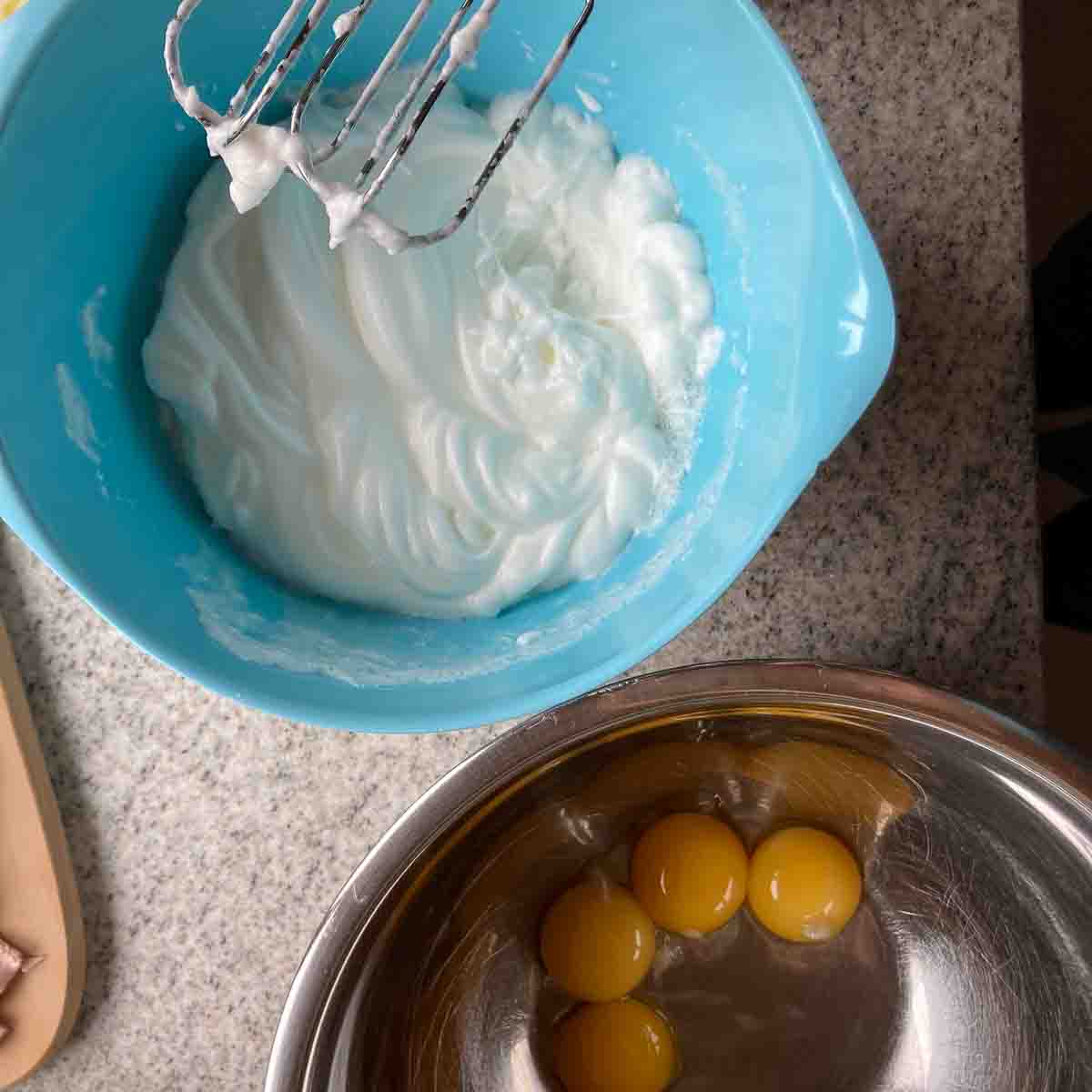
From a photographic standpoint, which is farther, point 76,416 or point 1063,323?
point 1063,323

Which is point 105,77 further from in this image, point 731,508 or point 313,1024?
point 313,1024

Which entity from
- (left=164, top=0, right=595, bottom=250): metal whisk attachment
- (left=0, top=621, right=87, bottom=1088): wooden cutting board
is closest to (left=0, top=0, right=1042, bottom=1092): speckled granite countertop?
(left=0, top=621, right=87, bottom=1088): wooden cutting board

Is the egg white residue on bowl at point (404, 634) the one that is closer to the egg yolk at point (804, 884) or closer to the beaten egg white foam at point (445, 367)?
the beaten egg white foam at point (445, 367)

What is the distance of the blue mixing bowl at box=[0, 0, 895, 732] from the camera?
1.88 ft

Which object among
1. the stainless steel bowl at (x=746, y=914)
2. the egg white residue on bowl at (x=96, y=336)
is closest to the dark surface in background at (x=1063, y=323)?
the stainless steel bowl at (x=746, y=914)

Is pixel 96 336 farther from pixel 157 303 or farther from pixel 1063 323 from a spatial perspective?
pixel 1063 323

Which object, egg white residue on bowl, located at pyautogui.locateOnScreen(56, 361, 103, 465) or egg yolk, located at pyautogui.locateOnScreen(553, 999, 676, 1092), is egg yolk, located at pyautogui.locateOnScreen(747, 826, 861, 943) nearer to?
egg yolk, located at pyautogui.locateOnScreen(553, 999, 676, 1092)

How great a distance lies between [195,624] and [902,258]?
578 mm

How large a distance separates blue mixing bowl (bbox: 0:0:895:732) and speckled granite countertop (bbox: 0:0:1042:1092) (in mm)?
144

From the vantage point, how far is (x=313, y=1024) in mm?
662

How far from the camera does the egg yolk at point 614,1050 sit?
0.81 meters

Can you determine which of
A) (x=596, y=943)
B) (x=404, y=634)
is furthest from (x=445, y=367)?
(x=596, y=943)

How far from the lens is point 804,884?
0.79 m

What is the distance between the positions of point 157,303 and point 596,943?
0.58 meters
